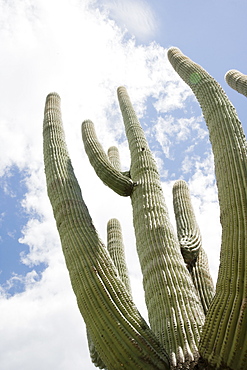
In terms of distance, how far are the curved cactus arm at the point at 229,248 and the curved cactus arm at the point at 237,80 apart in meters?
2.58

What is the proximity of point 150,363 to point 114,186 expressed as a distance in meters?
2.34

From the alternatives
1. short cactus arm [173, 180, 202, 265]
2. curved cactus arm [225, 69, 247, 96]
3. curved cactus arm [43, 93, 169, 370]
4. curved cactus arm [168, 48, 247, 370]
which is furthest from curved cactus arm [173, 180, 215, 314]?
curved cactus arm [225, 69, 247, 96]

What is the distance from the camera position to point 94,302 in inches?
143

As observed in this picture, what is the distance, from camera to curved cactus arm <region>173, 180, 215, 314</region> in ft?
15.6

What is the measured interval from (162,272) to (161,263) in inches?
4.1

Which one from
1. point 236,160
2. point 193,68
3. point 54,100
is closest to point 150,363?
point 236,160

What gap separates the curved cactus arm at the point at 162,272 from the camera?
3.51 metres

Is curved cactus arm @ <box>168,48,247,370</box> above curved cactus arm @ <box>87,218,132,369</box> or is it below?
below

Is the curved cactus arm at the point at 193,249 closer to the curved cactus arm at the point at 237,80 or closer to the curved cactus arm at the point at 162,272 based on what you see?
the curved cactus arm at the point at 162,272

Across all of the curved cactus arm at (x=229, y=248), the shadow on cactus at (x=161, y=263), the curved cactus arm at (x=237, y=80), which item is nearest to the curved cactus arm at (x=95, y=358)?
the shadow on cactus at (x=161, y=263)

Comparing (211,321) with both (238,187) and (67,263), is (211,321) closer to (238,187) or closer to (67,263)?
(238,187)

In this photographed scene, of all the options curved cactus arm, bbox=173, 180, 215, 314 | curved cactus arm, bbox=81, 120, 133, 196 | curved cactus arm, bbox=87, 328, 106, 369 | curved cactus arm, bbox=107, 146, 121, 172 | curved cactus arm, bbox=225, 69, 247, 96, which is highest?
curved cactus arm, bbox=225, 69, 247, 96

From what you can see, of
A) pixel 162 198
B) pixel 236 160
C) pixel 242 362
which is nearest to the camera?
pixel 242 362

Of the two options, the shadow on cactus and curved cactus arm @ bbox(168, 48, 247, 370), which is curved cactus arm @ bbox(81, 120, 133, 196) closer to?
the shadow on cactus
